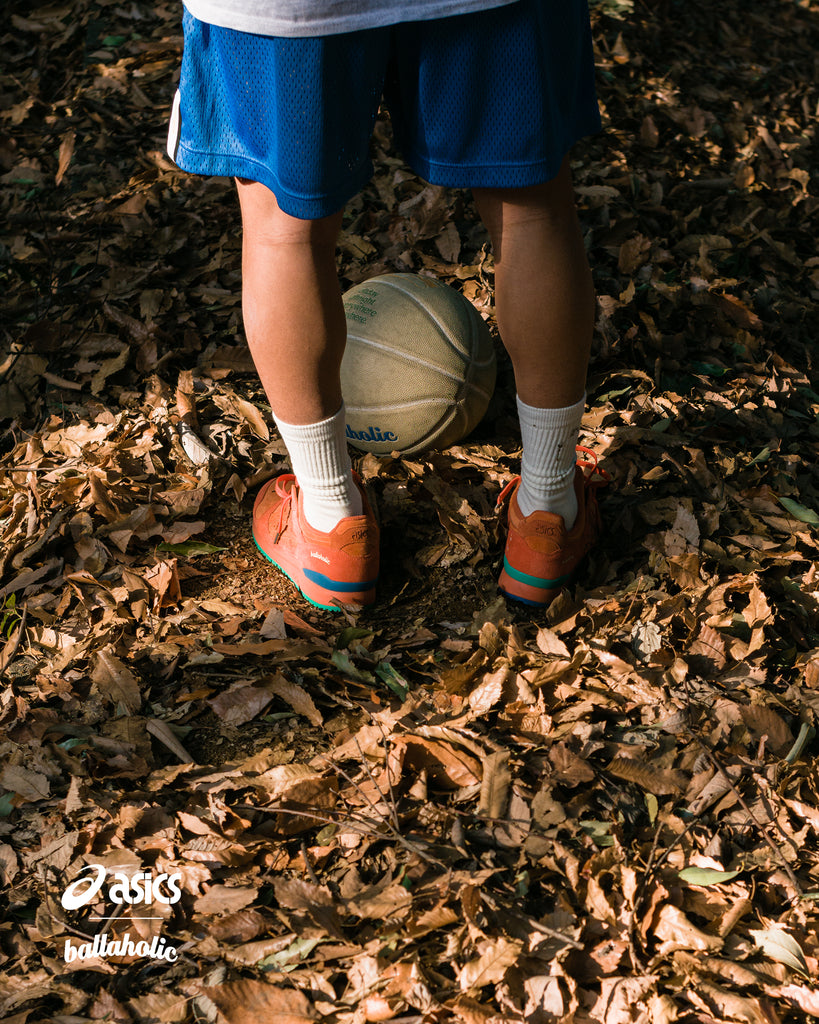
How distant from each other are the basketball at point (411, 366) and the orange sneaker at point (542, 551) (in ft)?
1.33

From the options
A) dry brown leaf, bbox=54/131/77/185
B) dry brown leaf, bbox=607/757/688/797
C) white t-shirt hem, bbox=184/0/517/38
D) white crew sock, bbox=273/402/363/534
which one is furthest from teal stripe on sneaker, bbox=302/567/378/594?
dry brown leaf, bbox=54/131/77/185

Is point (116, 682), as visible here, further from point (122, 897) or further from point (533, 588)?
point (533, 588)

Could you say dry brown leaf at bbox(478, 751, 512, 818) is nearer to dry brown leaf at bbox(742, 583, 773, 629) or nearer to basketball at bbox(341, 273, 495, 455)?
dry brown leaf at bbox(742, 583, 773, 629)

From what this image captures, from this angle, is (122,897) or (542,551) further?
(542,551)

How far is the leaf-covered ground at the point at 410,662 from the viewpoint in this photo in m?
1.62

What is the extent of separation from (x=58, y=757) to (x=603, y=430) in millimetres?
1949

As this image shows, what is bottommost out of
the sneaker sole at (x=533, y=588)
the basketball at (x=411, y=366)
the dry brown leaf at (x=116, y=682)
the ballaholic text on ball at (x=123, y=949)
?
the ballaholic text on ball at (x=123, y=949)

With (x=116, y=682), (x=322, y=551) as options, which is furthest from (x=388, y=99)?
(x=116, y=682)

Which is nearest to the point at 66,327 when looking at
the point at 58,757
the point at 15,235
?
the point at 15,235

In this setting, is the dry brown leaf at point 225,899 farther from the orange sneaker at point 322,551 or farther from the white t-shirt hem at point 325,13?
the white t-shirt hem at point 325,13

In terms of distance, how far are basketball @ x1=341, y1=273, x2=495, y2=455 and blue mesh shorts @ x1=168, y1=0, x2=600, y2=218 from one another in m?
0.89

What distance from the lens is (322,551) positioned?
2.30 metres

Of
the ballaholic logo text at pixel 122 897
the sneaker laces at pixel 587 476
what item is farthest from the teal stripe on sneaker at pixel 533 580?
the ballaholic logo text at pixel 122 897

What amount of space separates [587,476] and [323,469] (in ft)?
2.89
